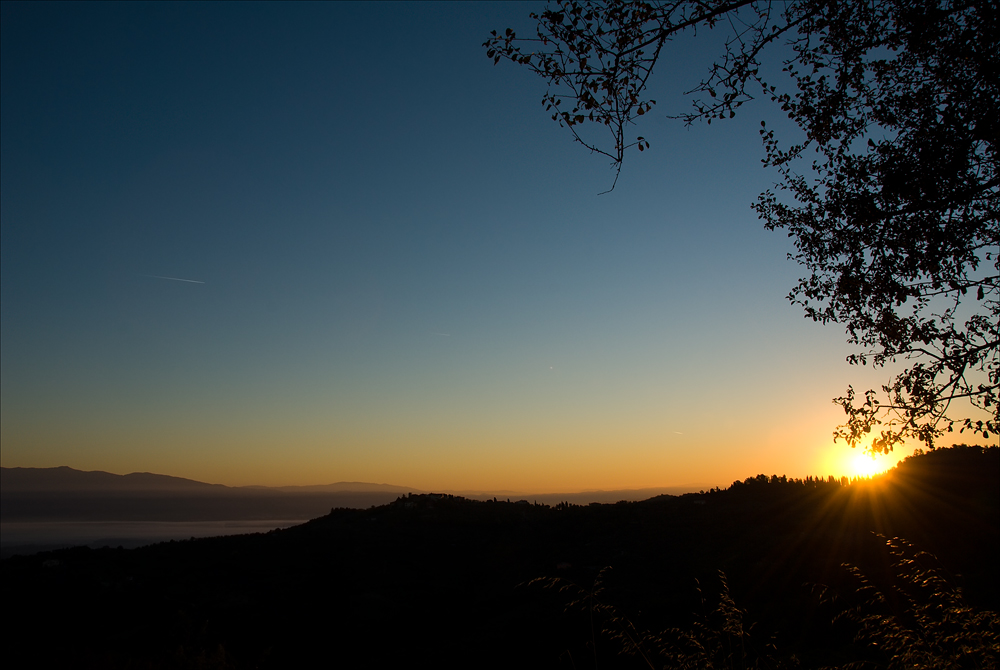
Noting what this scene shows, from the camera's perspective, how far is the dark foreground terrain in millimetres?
9430

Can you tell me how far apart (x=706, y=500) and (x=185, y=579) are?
59.3 feet

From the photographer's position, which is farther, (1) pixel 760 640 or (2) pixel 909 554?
(2) pixel 909 554

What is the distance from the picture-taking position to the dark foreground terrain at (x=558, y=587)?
371 inches

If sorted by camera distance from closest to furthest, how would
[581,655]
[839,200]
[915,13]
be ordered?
[915,13], [839,200], [581,655]

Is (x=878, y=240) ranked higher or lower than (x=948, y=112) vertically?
lower

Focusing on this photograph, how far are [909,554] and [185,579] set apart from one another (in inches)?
749

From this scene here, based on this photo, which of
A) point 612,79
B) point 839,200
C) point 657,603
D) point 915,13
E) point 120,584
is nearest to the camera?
point 612,79

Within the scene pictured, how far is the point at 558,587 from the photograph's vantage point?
14875mm

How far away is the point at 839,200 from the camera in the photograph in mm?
9406

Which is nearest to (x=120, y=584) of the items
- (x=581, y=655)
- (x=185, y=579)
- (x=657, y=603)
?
(x=185, y=579)

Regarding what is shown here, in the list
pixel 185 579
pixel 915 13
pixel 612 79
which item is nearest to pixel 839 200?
pixel 915 13

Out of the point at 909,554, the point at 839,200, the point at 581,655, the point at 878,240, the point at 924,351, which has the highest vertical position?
the point at 839,200

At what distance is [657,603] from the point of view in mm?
12516

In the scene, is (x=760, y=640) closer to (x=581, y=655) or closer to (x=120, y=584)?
(x=581, y=655)
